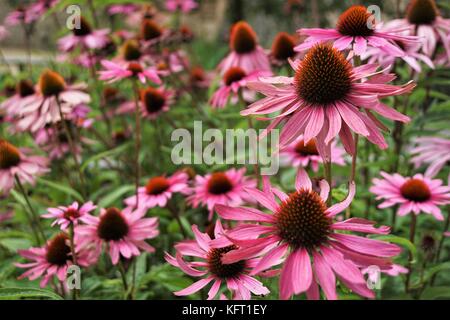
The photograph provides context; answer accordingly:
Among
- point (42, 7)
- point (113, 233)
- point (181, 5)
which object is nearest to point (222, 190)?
point (113, 233)

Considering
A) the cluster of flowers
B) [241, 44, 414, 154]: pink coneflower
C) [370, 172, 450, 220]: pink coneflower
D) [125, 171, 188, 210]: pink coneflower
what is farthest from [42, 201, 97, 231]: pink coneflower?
[370, 172, 450, 220]: pink coneflower

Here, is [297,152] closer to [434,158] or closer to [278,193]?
[434,158]

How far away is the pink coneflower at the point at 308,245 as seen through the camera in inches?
23.3

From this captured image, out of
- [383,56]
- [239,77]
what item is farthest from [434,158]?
[239,77]

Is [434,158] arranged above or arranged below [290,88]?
below

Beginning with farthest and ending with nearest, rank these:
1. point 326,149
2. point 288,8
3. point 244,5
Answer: point 244,5
point 288,8
point 326,149

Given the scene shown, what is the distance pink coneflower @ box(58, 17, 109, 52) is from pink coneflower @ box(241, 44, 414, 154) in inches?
48.5

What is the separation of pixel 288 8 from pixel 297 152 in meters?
2.17

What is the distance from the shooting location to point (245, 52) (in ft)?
5.65

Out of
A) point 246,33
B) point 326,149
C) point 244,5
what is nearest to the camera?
point 326,149

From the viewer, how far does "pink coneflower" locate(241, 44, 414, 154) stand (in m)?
0.74

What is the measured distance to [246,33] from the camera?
1694mm

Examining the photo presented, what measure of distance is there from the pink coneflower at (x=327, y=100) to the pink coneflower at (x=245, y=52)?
0.86 metres

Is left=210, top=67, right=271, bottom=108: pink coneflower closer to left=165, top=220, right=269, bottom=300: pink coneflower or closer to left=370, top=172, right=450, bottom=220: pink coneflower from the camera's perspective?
left=370, top=172, right=450, bottom=220: pink coneflower
